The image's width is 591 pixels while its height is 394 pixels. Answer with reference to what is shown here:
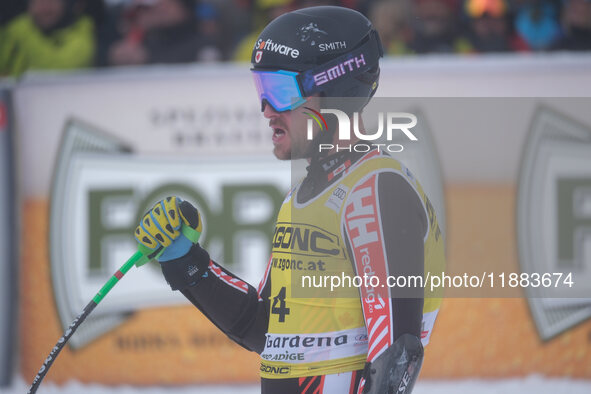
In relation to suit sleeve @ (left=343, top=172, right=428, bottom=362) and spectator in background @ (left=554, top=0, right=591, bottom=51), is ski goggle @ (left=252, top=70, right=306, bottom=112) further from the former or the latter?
spectator in background @ (left=554, top=0, right=591, bottom=51)

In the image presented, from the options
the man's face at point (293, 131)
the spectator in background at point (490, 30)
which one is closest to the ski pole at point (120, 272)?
the man's face at point (293, 131)

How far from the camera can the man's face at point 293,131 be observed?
Answer: 2111mm

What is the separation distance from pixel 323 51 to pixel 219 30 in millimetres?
4205

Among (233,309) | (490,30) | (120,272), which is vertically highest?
(490,30)

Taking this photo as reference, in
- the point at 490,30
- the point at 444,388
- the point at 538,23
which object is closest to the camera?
the point at 444,388

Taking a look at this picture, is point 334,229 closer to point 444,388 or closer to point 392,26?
point 444,388

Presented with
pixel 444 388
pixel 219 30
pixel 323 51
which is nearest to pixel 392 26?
pixel 219 30

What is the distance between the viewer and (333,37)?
6.84 ft

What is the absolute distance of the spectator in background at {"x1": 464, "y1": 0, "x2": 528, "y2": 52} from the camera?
583cm

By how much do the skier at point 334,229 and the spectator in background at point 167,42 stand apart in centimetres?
383

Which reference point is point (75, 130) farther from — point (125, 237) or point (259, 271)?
point (259, 271)

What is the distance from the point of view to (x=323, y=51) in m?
2.07

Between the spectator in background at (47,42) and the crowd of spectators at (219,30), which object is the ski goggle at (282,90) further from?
the spectator in background at (47,42)

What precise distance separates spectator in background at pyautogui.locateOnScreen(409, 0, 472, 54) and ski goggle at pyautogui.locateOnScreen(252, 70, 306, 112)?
3.66 m
